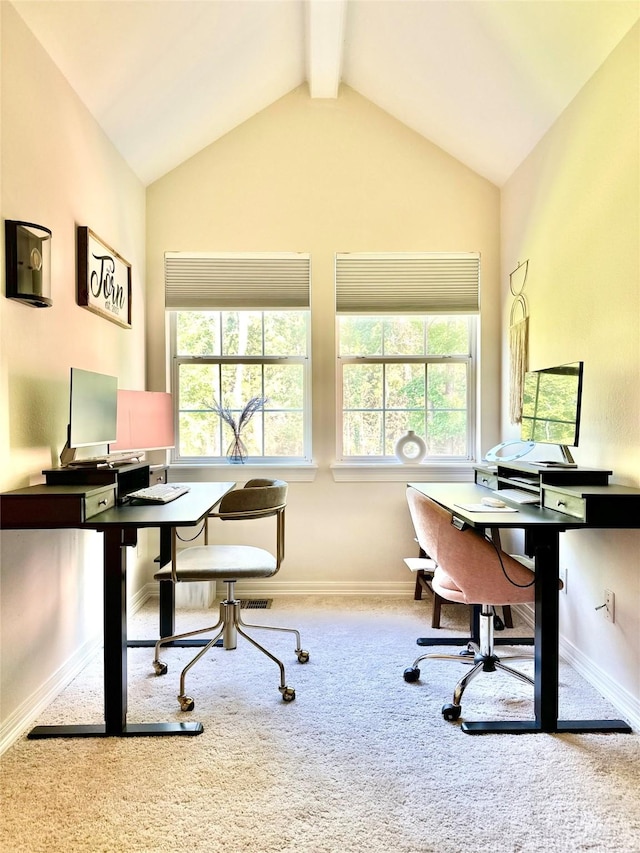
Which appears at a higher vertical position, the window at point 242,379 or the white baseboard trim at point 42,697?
the window at point 242,379

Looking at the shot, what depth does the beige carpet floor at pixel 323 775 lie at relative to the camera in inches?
54.4

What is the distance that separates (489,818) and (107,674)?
4.49 feet

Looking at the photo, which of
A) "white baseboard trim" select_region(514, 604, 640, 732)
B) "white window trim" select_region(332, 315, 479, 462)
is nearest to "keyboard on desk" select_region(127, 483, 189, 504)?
"white window trim" select_region(332, 315, 479, 462)

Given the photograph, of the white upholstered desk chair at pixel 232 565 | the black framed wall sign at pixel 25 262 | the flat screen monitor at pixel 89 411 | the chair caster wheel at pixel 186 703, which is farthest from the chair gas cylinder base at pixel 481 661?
the black framed wall sign at pixel 25 262

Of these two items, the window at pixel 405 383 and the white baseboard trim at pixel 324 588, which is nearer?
the white baseboard trim at pixel 324 588

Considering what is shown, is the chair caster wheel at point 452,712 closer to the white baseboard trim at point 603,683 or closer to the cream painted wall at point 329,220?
the white baseboard trim at point 603,683

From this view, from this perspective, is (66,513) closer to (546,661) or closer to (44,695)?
(44,695)

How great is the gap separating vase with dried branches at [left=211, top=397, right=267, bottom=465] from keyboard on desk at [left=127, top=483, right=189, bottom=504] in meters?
0.92

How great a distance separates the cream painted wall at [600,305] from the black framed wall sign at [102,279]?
2395 mm

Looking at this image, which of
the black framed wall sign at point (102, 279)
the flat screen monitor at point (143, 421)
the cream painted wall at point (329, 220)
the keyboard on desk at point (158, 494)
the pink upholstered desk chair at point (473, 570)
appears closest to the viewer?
the pink upholstered desk chair at point (473, 570)

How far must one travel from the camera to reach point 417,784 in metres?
1.57

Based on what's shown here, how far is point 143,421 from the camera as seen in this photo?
9.54 feet

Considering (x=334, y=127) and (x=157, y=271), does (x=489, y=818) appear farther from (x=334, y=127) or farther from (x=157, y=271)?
(x=334, y=127)

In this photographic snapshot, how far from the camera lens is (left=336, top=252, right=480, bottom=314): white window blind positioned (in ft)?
11.0
